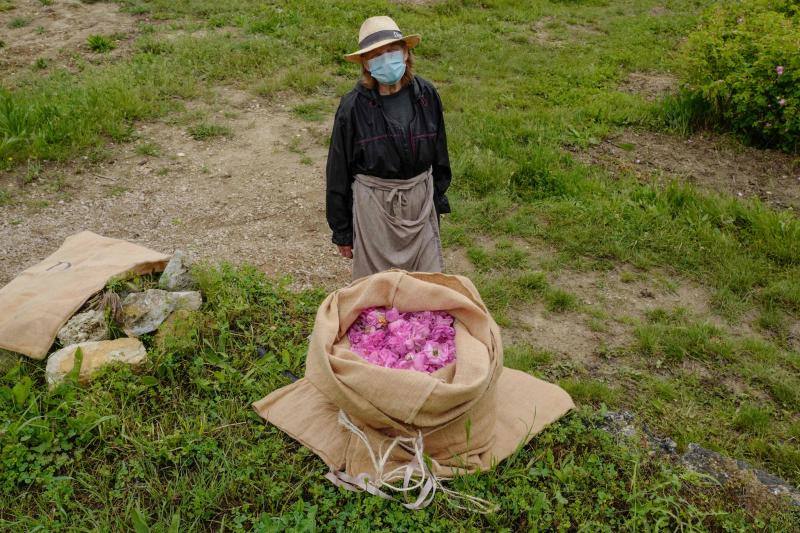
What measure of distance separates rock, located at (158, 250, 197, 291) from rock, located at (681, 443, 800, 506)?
3037mm

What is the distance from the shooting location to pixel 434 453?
2.82m

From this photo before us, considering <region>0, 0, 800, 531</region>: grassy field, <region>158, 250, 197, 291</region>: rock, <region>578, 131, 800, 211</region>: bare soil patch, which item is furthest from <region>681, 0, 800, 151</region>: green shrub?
<region>158, 250, 197, 291</region>: rock

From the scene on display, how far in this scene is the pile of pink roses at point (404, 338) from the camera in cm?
281

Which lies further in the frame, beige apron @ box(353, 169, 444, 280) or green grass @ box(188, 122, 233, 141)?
green grass @ box(188, 122, 233, 141)

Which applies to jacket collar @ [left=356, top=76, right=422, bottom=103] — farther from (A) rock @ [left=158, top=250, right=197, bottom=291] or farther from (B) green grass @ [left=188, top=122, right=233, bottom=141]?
(B) green grass @ [left=188, top=122, right=233, bottom=141]

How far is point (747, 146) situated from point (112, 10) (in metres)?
8.83

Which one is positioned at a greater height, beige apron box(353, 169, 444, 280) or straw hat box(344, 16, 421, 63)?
straw hat box(344, 16, 421, 63)

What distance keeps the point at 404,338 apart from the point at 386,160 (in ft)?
3.60

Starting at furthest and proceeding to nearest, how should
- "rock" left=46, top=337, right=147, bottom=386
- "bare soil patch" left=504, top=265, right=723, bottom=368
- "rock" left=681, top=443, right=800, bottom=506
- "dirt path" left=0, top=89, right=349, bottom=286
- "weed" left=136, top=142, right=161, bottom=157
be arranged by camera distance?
"weed" left=136, top=142, right=161, bottom=157, "dirt path" left=0, top=89, right=349, bottom=286, "bare soil patch" left=504, top=265, right=723, bottom=368, "rock" left=46, top=337, right=147, bottom=386, "rock" left=681, top=443, right=800, bottom=506

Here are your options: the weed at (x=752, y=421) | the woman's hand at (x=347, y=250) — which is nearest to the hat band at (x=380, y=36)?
the woman's hand at (x=347, y=250)

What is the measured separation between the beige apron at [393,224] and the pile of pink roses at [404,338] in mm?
728

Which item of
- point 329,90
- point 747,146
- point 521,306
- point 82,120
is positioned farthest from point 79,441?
point 747,146

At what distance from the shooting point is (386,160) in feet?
11.5

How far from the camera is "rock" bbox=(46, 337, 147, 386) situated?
3418 mm
